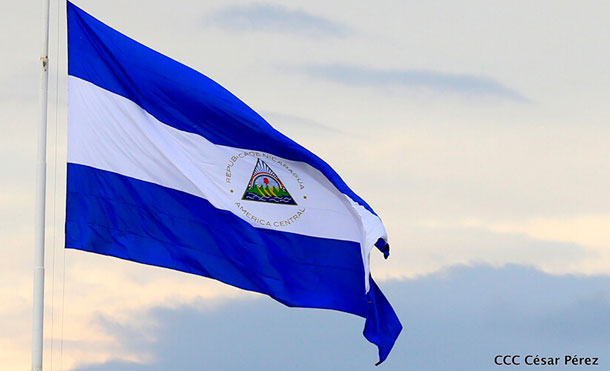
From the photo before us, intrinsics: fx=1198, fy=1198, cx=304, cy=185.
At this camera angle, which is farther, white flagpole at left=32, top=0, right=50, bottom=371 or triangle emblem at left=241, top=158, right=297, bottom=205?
triangle emblem at left=241, top=158, right=297, bottom=205

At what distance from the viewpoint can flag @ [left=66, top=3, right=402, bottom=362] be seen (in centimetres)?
2230

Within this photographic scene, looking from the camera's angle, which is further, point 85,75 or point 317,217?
point 317,217

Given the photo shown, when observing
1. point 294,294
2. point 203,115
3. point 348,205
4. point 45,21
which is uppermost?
point 45,21

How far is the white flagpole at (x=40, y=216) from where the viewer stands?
21266 millimetres

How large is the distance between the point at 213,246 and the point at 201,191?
111 cm

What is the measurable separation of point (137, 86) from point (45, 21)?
7.07 feet

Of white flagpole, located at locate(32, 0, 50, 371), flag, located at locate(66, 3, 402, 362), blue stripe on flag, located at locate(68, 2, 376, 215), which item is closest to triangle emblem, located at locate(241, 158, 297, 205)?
flag, located at locate(66, 3, 402, 362)

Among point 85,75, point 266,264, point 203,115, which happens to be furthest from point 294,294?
point 85,75

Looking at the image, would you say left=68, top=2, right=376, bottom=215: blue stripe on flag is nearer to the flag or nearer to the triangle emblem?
the flag

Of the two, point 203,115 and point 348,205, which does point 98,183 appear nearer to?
point 203,115

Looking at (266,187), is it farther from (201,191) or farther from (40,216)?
(40,216)

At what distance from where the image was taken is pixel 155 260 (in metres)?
22.5

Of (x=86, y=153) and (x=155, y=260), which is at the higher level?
(x=86, y=153)

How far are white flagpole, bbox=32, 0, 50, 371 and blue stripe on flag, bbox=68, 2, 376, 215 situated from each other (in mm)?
661
